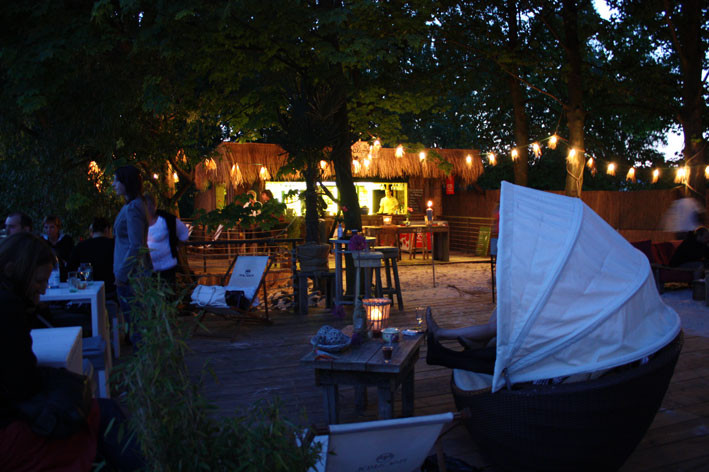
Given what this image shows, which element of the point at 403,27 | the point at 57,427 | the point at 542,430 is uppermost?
the point at 403,27

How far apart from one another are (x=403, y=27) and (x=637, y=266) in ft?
21.5

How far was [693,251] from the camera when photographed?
9.23m

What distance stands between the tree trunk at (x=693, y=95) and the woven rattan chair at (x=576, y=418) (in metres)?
8.36

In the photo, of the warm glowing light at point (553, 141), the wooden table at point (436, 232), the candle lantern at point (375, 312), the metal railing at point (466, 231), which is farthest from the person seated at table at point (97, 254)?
the metal railing at point (466, 231)

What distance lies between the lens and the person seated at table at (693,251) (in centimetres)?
919

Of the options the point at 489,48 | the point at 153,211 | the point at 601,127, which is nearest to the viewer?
the point at 153,211

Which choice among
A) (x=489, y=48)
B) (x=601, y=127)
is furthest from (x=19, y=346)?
(x=601, y=127)

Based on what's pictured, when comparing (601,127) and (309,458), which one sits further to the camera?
(601,127)

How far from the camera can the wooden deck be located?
340 centimetres

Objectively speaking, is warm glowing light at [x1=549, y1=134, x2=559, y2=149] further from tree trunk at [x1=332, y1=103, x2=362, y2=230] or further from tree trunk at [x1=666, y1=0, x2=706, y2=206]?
tree trunk at [x1=332, y1=103, x2=362, y2=230]

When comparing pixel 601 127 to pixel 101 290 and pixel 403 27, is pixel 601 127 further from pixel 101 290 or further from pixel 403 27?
pixel 101 290

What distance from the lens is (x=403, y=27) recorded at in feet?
28.4

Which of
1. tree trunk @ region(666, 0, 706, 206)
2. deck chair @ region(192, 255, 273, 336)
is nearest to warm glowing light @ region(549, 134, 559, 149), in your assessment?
tree trunk @ region(666, 0, 706, 206)

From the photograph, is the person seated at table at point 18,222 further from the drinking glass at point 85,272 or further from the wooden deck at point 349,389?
the wooden deck at point 349,389
